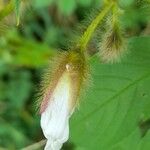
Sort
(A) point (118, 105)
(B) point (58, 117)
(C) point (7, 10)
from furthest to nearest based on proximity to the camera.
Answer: (A) point (118, 105) < (C) point (7, 10) < (B) point (58, 117)

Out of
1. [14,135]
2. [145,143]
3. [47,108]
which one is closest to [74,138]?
[145,143]

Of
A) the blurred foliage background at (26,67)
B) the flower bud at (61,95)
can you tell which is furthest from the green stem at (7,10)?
the blurred foliage background at (26,67)

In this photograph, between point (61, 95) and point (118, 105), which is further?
point (118, 105)

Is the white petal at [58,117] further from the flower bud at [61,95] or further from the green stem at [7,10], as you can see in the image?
the green stem at [7,10]

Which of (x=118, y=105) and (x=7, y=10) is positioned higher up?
(x=7, y=10)

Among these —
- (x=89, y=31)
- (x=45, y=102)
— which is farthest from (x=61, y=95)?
(x=89, y=31)

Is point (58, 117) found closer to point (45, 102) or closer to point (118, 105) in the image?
point (45, 102)
